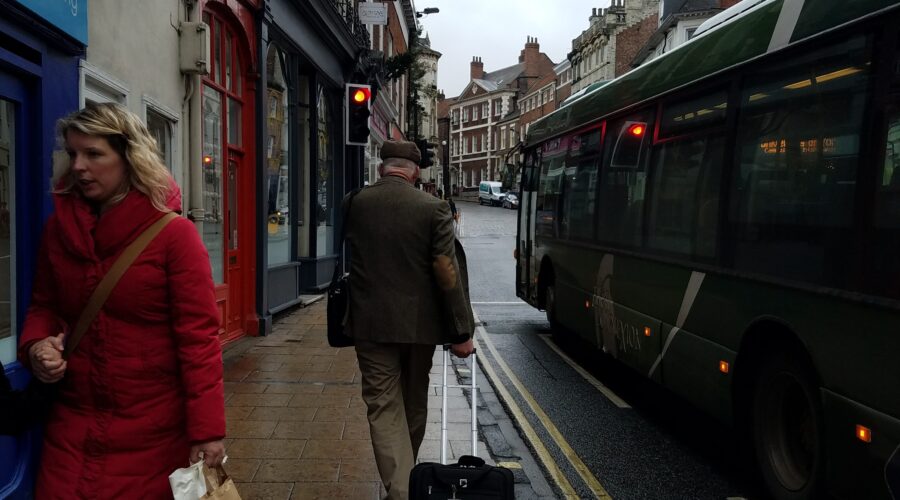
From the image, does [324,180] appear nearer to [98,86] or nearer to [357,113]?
[357,113]

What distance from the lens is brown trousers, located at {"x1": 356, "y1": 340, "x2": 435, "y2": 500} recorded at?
386cm

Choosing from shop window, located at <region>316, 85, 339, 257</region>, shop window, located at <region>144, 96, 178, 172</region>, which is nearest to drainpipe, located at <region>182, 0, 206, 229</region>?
shop window, located at <region>144, 96, 178, 172</region>

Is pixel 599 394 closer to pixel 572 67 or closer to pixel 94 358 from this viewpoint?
pixel 94 358

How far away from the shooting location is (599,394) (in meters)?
7.39

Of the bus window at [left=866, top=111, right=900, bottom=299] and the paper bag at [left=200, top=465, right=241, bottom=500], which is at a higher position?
the bus window at [left=866, top=111, right=900, bottom=299]

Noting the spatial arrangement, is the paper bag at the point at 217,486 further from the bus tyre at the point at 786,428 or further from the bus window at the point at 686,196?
the bus window at the point at 686,196

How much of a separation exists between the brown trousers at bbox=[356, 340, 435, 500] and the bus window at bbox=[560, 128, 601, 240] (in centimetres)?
455

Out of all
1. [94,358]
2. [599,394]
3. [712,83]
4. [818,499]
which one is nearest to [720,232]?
[712,83]

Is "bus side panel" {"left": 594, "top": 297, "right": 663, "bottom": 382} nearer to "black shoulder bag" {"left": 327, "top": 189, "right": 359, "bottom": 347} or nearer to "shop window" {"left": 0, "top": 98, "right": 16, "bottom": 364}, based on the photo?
"black shoulder bag" {"left": 327, "top": 189, "right": 359, "bottom": 347}

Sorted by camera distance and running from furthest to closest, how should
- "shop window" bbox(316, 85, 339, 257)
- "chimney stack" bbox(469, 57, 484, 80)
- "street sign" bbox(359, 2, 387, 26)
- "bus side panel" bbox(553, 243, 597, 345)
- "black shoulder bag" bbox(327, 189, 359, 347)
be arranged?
"chimney stack" bbox(469, 57, 484, 80) → "street sign" bbox(359, 2, 387, 26) → "shop window" bbox(316, 85, 339, 257) → "bus side panel" bbox(553, 243, 597, 345) → "black shoulder bag" bbox(327, 189, 359, 347)

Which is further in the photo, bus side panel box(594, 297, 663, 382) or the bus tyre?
bus side panel box(594, 297, 663, 382)

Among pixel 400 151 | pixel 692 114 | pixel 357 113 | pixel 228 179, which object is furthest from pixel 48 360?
pixel 357 113

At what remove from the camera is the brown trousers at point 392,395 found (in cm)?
386

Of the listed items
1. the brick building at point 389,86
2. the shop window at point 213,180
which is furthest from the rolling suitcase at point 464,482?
the brick building at point 389,86
